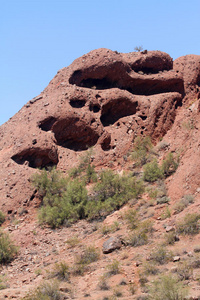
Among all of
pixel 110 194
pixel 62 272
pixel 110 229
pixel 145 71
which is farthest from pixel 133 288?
pixel 145 71

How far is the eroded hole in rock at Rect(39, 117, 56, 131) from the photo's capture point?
18.8 meters

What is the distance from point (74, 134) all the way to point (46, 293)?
1252 cm

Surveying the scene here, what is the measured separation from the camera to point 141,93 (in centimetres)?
→ 2283

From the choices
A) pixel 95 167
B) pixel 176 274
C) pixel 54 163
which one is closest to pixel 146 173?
pixel 95 167

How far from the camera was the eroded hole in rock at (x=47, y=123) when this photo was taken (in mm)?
18750

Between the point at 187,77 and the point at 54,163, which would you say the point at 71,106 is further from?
the point at 187,77

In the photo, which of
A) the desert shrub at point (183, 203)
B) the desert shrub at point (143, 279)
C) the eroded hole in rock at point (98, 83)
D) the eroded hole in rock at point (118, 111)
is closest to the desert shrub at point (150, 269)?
the desert shrub at point (143, 279)

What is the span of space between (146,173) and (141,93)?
8.78 meters

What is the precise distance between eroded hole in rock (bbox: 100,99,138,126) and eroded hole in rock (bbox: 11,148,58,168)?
4.32 metres

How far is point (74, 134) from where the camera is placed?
63.8 feet

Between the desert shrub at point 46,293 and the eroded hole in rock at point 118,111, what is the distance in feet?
46.1

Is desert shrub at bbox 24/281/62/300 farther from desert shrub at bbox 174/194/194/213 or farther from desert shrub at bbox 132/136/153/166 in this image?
desert shrub at bbox 132/136/153/166

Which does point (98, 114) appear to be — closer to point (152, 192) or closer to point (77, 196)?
point (77, 196)

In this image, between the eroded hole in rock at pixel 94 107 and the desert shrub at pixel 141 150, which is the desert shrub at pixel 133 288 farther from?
the eroded hole in rock at pixel 94 107
